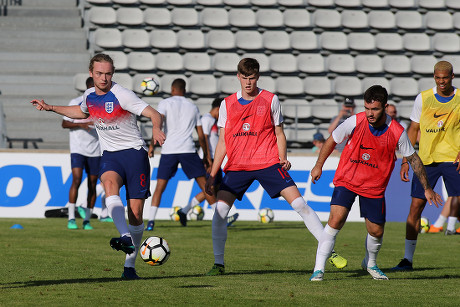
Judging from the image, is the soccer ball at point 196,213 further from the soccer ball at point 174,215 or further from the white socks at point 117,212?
the white socks at point 117,212

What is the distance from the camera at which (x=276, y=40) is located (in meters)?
21.7

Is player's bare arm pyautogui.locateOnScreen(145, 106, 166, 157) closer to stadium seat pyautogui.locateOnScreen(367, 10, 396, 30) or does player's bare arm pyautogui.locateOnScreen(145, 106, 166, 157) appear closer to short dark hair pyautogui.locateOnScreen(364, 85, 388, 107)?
short dark hair pyautogui.locateOnScreen(364, 85, 388, 107)

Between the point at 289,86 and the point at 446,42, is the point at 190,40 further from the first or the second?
the point at 446,42

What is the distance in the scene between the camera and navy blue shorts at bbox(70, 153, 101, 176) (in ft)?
43.9

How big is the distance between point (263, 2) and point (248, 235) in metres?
11.0

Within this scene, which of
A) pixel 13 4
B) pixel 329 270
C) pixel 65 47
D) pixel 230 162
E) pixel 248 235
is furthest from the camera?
pixel 13 4

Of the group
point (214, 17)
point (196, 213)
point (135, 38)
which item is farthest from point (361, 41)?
point (196, 213)

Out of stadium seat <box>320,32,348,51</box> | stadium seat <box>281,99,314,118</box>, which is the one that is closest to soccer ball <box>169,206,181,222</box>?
stadium seat <box>281,99,314,118</box>

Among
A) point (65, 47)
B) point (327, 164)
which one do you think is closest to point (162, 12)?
point (65, 47)

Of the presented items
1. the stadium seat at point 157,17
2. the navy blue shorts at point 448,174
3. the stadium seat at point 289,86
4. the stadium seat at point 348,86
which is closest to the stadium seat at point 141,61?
the stadium seat at point 157,17

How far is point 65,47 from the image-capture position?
21.6 metres

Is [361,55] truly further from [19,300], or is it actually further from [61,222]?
[19,300]

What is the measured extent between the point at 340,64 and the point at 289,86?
171 cm

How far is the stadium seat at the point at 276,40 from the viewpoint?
2158 cm
